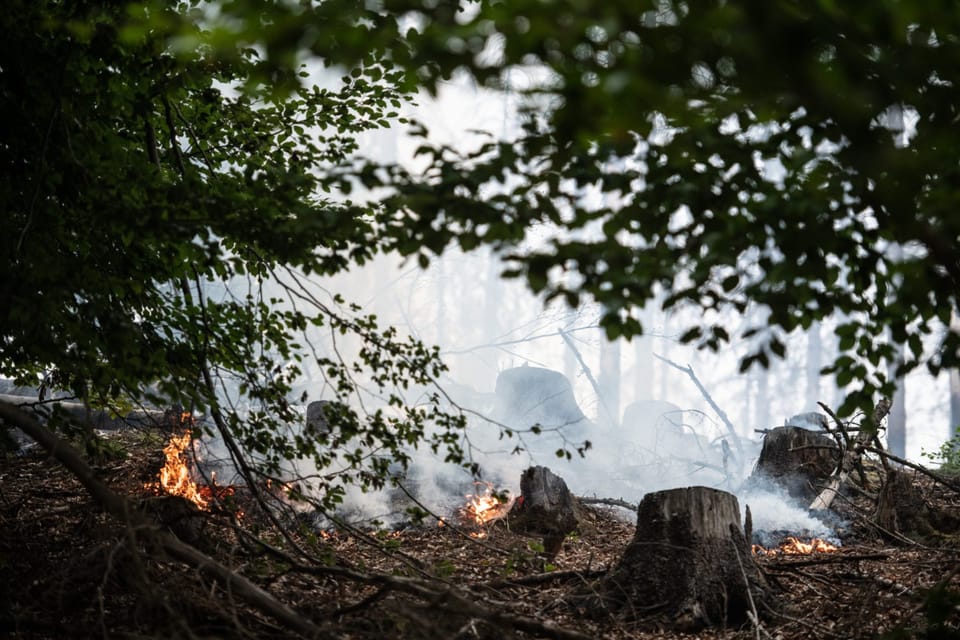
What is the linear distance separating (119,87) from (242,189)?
90cm

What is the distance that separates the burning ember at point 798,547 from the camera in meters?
7.82

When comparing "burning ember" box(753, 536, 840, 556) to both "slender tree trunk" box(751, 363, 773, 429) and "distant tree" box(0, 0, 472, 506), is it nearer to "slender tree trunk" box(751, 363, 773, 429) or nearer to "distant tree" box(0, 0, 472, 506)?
"distant tree" box(0, 0, 472, 506)

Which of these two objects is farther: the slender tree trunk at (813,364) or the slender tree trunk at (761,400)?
the slender tree trunk at (761,400)

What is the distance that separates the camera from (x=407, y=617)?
3.32 meters

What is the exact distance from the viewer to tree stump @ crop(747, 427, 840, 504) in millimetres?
Result: 10055

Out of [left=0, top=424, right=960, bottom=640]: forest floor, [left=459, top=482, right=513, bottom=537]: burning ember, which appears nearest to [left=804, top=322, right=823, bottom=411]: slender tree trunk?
[left=0, top=424, right=960, bottom=640]: forest floor

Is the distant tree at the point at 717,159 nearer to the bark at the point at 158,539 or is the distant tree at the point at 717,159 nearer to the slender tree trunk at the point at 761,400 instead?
the bark at the point at 158,539

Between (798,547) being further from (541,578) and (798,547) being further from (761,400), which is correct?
(761,400)

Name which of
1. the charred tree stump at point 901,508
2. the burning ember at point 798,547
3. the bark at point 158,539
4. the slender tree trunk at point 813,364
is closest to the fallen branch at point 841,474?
the charred tree stump at point 901,508

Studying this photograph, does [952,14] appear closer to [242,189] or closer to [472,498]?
[242,189]

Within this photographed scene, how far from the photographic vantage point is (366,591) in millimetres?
5137

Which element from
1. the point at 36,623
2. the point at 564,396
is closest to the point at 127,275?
the point at 36,623

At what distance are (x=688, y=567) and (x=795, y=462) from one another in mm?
5993

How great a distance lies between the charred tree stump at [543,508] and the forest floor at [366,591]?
0.84 metres
